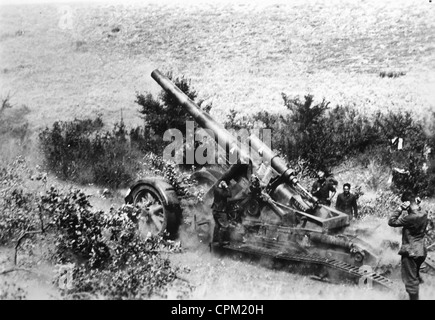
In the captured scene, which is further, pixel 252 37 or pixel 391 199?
pixel 252 37

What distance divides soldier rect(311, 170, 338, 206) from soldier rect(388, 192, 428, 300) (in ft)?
5.95

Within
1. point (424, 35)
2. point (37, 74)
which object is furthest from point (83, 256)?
point (424, 35)

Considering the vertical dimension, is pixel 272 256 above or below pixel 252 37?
below

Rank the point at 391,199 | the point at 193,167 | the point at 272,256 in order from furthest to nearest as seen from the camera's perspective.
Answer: the point at 193,167
the point at 391,199
the point at 272,256

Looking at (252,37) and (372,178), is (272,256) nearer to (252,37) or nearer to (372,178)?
(372,178)

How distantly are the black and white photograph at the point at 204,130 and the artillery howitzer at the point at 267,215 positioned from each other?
0.11 feet

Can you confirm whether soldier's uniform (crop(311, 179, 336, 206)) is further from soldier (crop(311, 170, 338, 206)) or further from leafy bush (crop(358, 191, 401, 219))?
leafy bush (crop(358, 191, 401, 219))

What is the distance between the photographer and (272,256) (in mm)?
6871

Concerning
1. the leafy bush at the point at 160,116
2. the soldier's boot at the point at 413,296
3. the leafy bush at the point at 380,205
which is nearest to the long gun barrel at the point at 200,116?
the leafy bush at the point at 160,116

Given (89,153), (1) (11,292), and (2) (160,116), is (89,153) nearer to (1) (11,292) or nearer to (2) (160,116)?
(2) (160,116)

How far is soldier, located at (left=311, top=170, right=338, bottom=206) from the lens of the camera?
8.16 metres

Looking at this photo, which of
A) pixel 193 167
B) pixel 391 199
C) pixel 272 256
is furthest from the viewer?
pixel 193 167

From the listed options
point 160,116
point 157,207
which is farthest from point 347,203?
point 160,116

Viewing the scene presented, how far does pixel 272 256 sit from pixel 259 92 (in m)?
3.44
